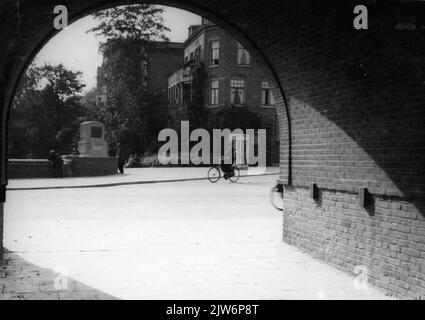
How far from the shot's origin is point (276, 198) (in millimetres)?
13703

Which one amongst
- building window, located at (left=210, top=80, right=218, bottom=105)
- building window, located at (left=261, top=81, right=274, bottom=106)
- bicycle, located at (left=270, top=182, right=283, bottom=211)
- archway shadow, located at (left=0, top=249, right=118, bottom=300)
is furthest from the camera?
building window, located at (left=261, top=81, right=274, bottom=106)

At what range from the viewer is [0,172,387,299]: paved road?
5520mm

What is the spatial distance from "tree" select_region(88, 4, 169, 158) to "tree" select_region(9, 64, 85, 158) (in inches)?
295

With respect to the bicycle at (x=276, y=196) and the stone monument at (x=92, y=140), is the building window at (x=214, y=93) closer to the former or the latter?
the stone monument at (x=92, y=140)

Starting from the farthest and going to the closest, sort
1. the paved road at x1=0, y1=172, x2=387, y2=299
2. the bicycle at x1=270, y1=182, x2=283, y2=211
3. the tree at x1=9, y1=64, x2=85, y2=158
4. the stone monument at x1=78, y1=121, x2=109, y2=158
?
the tree at x1=9, y1=64, x2=85, y2=158 → the stone monument at x1=78, y1=121, x2=109, y2=158 → the bicycle at x1=270, y1=182, x2=283, y2=211 → the paved road at x1=0, y1=172, x2=387, y2=299

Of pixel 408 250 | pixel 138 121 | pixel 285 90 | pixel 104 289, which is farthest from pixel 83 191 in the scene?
pixel 138 121

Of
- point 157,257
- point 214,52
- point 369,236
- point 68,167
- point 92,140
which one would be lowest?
point 157,257

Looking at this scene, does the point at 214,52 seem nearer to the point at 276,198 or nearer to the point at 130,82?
the point at 130,82

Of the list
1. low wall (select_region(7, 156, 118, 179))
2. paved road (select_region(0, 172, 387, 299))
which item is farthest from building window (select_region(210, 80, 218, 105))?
paved road (select_region(0, 172, 387, 299))

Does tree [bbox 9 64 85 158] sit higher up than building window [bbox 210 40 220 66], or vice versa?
building window [bbox 210 40 220 66]

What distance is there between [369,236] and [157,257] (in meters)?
3.01

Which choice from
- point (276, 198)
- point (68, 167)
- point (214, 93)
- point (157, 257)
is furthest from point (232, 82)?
point (157, 257)

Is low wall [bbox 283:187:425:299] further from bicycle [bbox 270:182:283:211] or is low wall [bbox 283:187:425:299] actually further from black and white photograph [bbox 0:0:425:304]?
bicycle [bbox 270:182:283:211]

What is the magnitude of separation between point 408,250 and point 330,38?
288cm
